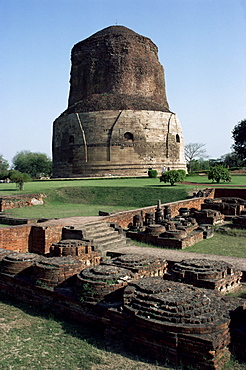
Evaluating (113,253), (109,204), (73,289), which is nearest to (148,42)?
(109,204)

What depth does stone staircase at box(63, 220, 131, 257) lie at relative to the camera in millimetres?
6711

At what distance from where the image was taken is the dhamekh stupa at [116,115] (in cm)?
2533

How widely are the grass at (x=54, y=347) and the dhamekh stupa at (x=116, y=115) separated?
21.0 m

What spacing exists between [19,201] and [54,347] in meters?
8.96

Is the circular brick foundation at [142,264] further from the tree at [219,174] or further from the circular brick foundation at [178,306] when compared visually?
the tree at [219,174]

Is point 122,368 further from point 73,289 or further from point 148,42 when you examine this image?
point 148,42

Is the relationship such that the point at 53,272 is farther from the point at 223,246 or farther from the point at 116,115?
the point at 116,115

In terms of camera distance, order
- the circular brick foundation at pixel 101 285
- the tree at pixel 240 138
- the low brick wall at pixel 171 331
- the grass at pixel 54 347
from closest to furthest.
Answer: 1. the low brick wall at pixel 171 331
2. the grass at pixel 54 347
3. the circular brick foundation at pixel 101 285
4. the tree at pixel 240 138

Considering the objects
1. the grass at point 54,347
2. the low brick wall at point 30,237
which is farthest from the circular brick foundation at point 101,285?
the low brick wall at point 30,237

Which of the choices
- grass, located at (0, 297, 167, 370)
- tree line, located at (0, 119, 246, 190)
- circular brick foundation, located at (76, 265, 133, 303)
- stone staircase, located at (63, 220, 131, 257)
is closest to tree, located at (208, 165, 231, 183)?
tree line, located at (0, 119, 246, 190)

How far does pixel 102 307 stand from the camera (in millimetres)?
3742

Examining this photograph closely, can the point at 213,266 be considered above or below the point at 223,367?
above

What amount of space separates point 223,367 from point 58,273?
2312mm

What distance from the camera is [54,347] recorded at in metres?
3.39
